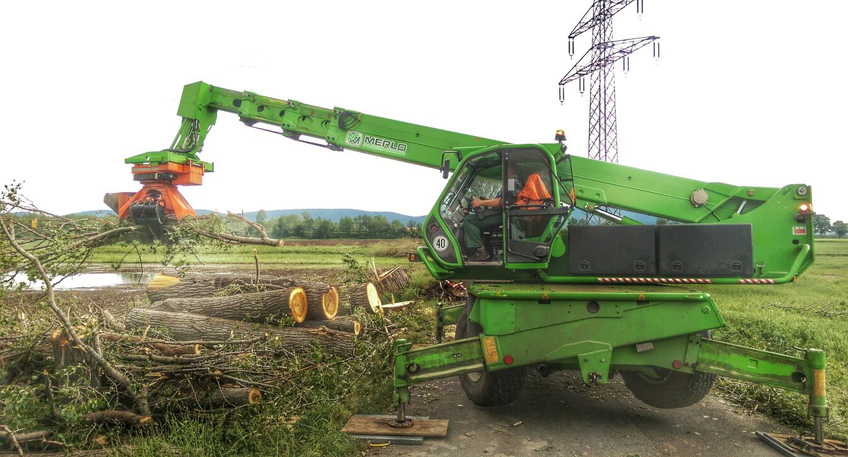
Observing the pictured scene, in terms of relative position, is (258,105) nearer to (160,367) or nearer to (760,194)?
(160,367)

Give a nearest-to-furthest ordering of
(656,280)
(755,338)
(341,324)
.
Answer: (656,280)
(341,324)
(755,338)

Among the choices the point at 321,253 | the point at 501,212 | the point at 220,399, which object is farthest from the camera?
the point at 321,253

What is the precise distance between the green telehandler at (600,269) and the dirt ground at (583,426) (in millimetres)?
288

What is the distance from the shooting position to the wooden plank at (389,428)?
15.4ft

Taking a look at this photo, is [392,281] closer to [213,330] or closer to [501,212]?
[213,330]

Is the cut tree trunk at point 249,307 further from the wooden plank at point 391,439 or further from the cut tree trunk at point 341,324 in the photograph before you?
the wooden plank at point 391,439

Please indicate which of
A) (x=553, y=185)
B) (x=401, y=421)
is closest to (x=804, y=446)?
(x=553, y=185)

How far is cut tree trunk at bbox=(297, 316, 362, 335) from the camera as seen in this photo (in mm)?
7254

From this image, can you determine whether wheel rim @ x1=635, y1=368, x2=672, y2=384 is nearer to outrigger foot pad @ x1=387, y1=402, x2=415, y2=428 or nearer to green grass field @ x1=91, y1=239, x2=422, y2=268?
outrigger foot pad @ x1=387, y1=402, x2=415, y2=428

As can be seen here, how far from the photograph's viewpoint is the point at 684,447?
453 cm

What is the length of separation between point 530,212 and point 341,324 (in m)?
3.59

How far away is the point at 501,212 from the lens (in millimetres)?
5336

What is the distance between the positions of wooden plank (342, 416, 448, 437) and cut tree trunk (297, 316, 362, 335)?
2317 millimetres

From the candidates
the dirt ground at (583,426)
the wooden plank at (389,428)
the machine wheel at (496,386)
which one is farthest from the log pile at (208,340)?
the machine wheel at (496,386)
